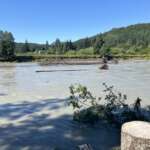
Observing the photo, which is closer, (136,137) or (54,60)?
(136,137)

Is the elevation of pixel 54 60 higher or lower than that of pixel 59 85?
lower

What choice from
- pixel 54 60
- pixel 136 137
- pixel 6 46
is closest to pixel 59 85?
pixel 136 137

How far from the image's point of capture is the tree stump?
17.2ft

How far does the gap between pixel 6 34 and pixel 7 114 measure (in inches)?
3187

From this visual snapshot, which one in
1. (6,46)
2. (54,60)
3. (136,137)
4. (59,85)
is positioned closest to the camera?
(136,137)

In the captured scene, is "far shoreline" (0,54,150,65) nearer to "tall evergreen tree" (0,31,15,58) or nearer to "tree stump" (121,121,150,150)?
"tall evergreen tree" (0,31,15,58)

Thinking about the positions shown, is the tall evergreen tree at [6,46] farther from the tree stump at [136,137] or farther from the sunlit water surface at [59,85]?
the tree stump at [136,137]

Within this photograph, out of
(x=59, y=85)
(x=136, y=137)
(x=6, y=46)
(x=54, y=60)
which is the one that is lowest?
(x=54, y=60)

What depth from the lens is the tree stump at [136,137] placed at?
17.2 ft

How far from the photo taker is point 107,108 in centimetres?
1037

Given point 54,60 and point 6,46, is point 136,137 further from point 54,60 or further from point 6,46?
point 6,46

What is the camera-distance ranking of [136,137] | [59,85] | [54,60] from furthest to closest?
[54,60] < [59,85] < [136,137]

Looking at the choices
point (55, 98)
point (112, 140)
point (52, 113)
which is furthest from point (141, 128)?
point (55, 98)

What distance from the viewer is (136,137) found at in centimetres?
527
